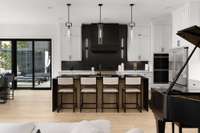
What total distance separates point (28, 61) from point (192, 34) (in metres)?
9.70

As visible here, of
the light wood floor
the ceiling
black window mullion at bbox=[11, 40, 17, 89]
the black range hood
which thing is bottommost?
the light wood floor

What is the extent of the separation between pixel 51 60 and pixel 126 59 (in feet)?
10.9

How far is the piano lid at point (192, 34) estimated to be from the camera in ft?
11.7

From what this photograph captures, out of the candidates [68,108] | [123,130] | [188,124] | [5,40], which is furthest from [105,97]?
[5,40]

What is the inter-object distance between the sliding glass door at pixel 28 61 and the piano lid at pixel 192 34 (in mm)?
9093

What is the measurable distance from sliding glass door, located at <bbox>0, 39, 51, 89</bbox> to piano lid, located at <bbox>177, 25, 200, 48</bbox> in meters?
9.09

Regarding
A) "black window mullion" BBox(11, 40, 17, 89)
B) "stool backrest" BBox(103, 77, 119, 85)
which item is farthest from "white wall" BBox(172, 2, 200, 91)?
"black window mullion" BBox(11, 40, 17, 89)

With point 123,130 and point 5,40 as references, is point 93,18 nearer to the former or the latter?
point 5,40

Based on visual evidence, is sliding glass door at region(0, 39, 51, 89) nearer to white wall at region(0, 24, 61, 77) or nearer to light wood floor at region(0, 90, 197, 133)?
white wall at region(0, 24, 61, 77)

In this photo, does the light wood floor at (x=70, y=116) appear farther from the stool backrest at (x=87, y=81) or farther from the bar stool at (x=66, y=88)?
the stool backrest at (x=87, y=81)

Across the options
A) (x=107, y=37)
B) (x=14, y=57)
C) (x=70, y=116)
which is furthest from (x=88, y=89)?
(x=14, y=57)

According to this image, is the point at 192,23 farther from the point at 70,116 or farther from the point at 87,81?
the point at 70,116

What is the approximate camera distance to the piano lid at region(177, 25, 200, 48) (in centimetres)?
356

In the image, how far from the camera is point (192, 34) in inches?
147
